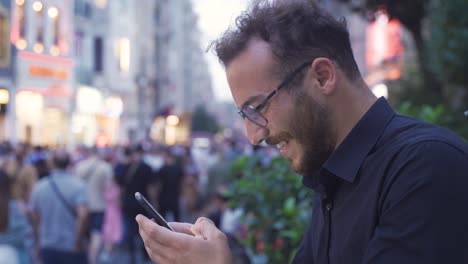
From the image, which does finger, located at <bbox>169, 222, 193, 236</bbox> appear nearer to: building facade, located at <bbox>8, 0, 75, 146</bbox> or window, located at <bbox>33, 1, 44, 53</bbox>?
building facade, located at <bbox>8, 0, 75, 146</bbox>

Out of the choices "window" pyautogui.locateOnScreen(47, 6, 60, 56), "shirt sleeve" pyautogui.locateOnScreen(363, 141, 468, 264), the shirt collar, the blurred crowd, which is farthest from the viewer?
"window" pyautogui.locateOnScreen(47, 6, 60, 56)

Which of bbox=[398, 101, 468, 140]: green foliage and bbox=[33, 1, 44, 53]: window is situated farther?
bbox=[33, 1, 44, 53]: window

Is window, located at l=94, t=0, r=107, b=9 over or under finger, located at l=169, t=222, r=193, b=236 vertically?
over

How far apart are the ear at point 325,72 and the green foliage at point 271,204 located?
3827 mm

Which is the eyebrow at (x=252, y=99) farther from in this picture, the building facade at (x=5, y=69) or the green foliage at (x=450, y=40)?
the building facade at (x=5, y=69)

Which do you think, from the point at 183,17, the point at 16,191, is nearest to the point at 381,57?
the point at 16,191

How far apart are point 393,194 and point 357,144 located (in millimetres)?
285

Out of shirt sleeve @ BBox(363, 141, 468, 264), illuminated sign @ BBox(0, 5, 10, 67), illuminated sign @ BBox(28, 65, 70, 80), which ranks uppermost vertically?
illuminated sign @ BBox(0, 5, 10, 67)

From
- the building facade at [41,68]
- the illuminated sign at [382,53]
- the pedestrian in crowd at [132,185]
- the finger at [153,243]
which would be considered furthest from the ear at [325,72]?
the building facade at [41,68]

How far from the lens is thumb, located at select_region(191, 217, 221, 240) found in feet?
6.28

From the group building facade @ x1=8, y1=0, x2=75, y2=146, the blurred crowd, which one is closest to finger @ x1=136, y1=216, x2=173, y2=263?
the blurred crowd

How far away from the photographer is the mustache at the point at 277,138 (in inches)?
77.7

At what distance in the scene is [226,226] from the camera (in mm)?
8680

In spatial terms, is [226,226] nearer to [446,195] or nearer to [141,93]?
[446,195]
